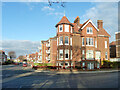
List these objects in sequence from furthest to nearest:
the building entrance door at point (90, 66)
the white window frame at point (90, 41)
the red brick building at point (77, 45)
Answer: the white window frame at point (90, 41) < the building entrance door at point (90, 66) < the red brick building at point (77, 45)

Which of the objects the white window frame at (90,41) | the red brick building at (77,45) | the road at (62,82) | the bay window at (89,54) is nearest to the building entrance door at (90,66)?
the red brick building at (77,45)

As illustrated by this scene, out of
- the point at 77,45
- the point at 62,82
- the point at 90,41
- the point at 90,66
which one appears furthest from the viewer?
the point at 90,41

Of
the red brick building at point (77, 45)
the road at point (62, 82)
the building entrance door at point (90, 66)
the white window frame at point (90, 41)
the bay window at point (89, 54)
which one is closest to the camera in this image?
the road at point (62, 82)

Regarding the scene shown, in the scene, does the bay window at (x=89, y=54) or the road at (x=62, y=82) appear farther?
the bay window at (x=89, y=54)

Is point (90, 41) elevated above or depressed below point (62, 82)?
above

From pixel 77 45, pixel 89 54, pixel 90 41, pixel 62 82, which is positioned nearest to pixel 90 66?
pixel 89 54

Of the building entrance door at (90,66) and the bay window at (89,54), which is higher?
the bay window at (89,54)

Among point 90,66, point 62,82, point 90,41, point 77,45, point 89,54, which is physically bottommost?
point 90,66

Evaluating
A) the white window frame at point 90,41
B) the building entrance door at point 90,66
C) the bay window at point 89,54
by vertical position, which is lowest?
the building entrance door at point 90,66

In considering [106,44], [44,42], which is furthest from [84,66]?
[44,42]

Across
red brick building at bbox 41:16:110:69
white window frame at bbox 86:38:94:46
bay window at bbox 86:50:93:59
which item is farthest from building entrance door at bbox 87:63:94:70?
white window frame at bbox 86:38:94:46

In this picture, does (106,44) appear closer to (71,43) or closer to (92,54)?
(92,54)

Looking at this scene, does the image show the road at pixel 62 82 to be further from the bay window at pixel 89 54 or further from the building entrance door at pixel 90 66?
the bay window at pixel 89 54

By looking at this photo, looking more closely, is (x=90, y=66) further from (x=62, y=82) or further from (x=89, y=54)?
(x=62, y=82)
